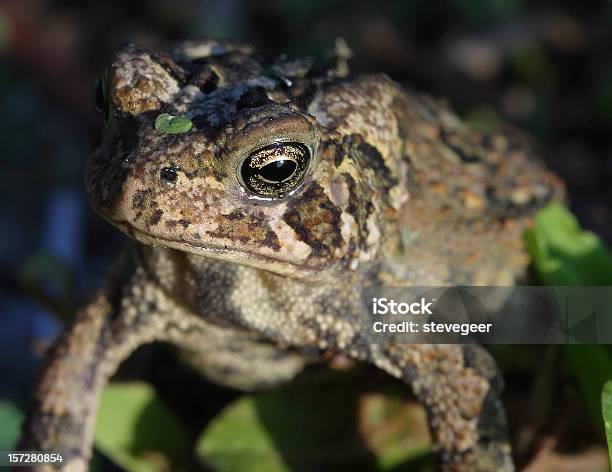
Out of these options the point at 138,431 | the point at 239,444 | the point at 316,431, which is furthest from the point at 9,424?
the point at 316,431

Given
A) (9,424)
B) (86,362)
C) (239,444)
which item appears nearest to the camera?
(86,362)

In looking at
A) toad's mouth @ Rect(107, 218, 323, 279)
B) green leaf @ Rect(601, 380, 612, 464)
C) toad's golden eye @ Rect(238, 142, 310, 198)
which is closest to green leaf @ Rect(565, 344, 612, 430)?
green leaf @ Rect(601, 380, 612, 464)

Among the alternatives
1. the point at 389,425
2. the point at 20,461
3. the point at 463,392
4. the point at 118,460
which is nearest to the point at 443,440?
the point at 463,392

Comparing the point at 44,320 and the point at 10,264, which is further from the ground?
the point at 10,264

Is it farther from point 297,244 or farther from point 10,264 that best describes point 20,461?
point 10,264

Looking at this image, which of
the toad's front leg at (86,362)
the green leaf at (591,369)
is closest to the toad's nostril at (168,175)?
the toad's front leg at (86,362)

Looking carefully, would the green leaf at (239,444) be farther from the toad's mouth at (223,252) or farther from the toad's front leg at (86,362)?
the toad's mouth at (223,252)

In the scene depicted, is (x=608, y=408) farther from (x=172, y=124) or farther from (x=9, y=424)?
(x=9, y=424)
